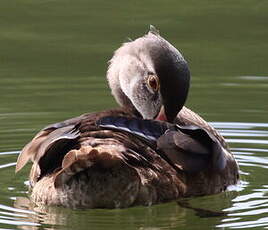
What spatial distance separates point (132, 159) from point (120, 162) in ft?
0.84

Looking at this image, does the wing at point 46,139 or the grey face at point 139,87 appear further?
the grey face at point 139,87

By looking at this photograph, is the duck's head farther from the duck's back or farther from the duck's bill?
the duck's back

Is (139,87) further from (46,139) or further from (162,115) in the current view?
(46,139)

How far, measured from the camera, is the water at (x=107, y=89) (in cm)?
957

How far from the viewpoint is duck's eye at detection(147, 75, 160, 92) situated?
1085 centimetres

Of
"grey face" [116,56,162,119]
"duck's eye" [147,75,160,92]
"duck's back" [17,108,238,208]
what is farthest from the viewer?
"grey face" [116,56,162,119]

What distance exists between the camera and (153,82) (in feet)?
35.9

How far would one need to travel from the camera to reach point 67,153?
9.34m

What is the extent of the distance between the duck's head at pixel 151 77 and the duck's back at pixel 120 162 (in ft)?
2.19

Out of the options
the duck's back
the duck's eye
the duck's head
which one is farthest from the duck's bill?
the duck's back

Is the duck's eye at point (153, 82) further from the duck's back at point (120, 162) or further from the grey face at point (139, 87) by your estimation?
the duck's back at point (120, 162)

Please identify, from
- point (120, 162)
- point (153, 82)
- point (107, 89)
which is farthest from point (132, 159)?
point (107, 89)

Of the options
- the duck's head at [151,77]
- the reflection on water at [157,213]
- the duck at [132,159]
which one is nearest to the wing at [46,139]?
the duck at [132,159]

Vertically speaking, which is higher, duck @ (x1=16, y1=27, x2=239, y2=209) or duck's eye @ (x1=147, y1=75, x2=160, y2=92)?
duck's eye @ (x1=147, y1=75, x2=160, y2=92)
